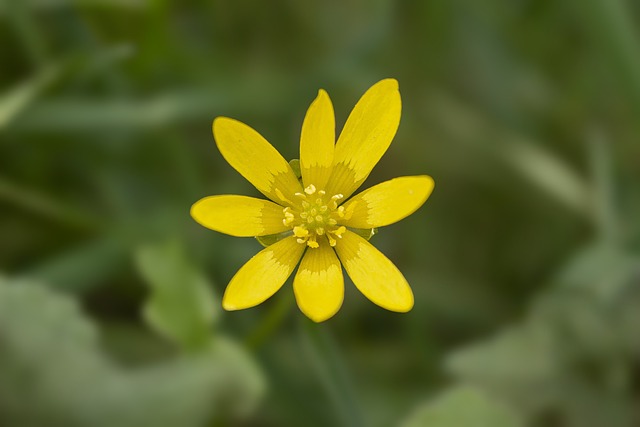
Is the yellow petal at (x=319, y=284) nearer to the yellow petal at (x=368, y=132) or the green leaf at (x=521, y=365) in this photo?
the yellow petal at (x=368, y=132)

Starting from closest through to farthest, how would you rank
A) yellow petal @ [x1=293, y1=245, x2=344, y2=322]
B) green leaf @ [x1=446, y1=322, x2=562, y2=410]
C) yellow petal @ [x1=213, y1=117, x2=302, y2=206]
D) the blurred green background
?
yellow petal @ [x1=293, y1=245, x2=344, y2=322], yellow petal @ [x1=213, y1=117, x2=302, y2=206], the blurred green background, green leaf @ [x1=446, y1=322, x2=562, y2=410]

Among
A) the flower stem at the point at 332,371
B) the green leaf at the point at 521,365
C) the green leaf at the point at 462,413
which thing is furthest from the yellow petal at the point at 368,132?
the green leaf at the point at 521,365

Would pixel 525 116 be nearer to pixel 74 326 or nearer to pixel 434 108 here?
pixel 434 108

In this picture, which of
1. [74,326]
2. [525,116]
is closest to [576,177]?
[525,116]

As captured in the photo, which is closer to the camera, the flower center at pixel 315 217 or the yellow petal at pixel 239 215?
the yellow petal at pixel 239 215

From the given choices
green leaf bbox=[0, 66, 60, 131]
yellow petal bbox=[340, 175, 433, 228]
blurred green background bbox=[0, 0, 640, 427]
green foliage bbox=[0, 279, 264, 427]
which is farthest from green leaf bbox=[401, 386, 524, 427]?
green leaf bbox=[0, 66, 60, 131]

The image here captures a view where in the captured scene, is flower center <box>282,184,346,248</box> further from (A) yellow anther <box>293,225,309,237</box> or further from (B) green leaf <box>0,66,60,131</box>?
(B) green leaf <box>0,66,60,131</box>

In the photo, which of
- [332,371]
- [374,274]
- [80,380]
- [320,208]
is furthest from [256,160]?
[80,380]
